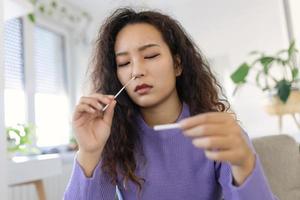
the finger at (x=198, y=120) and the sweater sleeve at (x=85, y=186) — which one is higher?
the finger at (x=198, y=120)

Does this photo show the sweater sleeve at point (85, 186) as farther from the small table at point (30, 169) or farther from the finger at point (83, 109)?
the small table at point (30, 169)

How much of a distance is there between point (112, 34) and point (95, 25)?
7.77ft

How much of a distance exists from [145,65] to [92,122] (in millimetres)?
180

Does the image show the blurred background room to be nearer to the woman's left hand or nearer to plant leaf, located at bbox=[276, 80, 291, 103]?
plant leaf, located at bbox=[276, 80, 291, 103]

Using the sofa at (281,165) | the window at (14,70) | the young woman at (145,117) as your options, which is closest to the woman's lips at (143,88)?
the young woman at (145,117)

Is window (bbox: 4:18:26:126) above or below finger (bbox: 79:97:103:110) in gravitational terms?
above

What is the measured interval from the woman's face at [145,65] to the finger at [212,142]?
325mm

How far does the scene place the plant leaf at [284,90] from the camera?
→ 192cm

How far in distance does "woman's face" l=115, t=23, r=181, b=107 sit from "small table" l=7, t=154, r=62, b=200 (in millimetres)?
749

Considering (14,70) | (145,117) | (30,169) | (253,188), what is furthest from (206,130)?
(14,70)

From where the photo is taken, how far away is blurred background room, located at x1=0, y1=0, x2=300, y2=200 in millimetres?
2355

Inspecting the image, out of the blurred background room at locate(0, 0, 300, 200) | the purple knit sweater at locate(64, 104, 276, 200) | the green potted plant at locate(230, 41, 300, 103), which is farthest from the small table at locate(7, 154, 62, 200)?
the green potted plant at locate(230, 41, 300, 103)

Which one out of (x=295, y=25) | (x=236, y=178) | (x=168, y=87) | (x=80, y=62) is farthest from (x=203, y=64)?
(x=80, y=62)

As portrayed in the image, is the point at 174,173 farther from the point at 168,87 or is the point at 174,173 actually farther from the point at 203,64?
the point at 203,64
